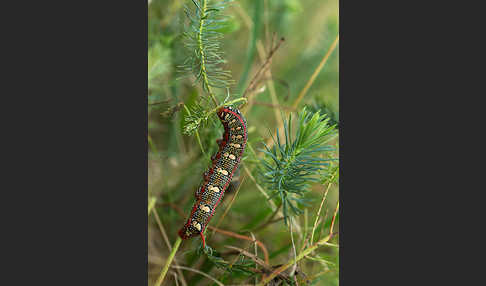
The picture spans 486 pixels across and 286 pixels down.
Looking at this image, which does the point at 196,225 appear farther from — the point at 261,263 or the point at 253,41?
the point at 253,41

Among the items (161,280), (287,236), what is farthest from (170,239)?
(287,236)

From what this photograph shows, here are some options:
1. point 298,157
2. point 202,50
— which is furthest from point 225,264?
point 202,50

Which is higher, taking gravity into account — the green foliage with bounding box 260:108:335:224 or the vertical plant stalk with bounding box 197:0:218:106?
the vertical plant stalk with bounding box 197:0:218:106

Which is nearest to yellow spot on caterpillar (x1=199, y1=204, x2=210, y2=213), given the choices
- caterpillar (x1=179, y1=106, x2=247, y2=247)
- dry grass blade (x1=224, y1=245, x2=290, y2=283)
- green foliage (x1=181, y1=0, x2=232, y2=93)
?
caterpillar (x1=179, y1=106, x2=247, y2=247)

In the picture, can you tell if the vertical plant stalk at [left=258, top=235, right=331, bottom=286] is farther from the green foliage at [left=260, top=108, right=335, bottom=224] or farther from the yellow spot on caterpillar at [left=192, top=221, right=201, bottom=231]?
the yellow spot on caterpillar at [left=192, top=221, right=201, bottom=231]

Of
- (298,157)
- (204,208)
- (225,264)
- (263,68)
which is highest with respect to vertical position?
(263,68)

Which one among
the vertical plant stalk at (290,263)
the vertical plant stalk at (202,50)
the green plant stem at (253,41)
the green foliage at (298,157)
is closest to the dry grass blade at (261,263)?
the vertical plant stalk at (290,263)
